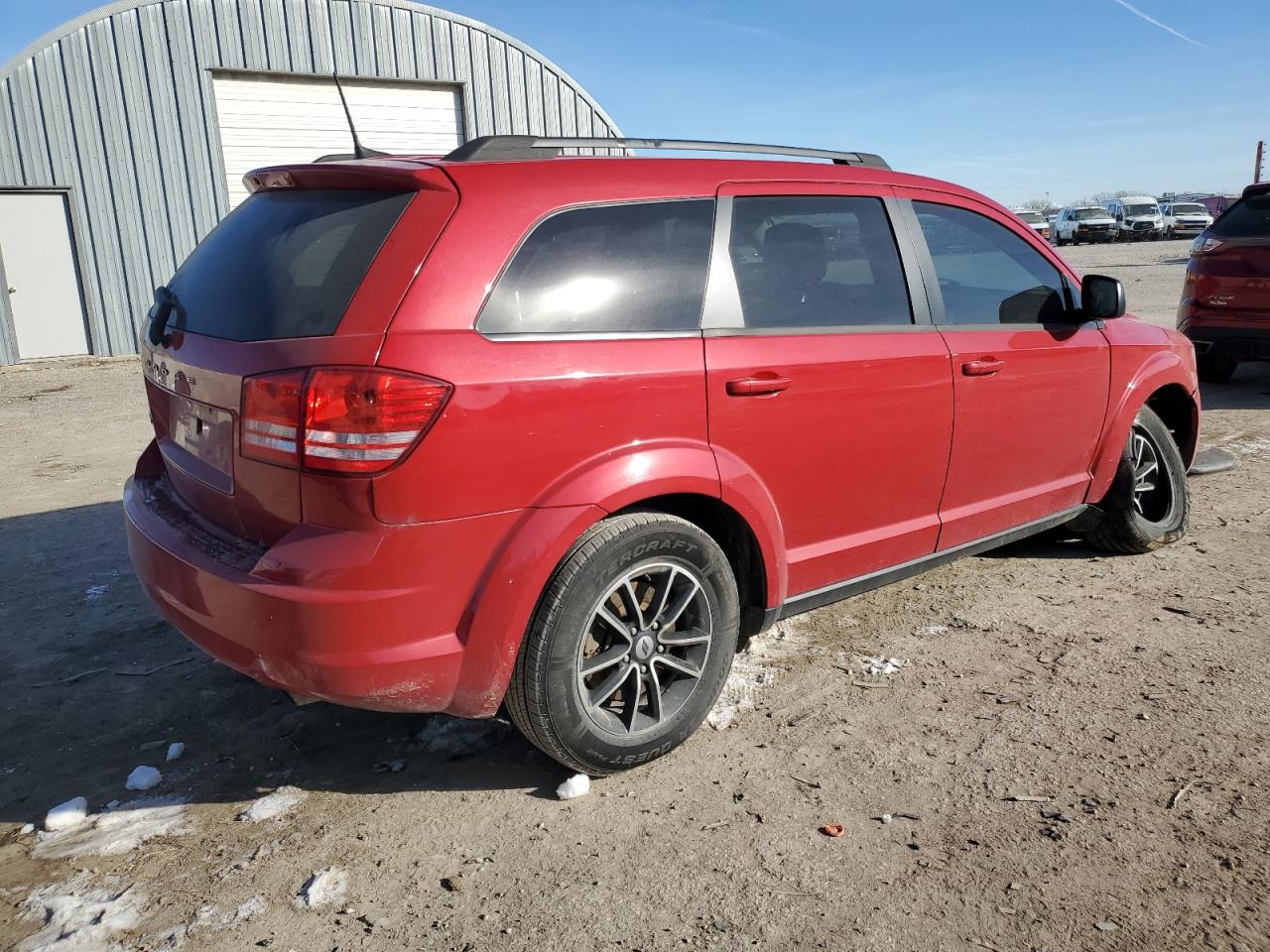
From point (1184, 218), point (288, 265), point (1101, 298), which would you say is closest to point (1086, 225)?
point (1184, 218)

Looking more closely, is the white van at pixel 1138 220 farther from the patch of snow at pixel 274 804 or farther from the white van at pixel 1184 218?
the patch of snow at pixel 274 804

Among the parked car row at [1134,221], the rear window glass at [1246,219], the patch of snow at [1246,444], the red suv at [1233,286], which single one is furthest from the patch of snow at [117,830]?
the parked car row at [1134,221]

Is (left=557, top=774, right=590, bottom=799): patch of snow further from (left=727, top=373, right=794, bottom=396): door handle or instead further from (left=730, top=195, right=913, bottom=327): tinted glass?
(left=730, top=195, right=913, bottom=327): tinted glass

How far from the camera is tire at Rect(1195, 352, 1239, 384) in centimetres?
920

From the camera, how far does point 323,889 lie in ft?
8.18

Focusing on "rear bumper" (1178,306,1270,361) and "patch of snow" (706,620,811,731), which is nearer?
"patch of snow" (706,620,811,731)

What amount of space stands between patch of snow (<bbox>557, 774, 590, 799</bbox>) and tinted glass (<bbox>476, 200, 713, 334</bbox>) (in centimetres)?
133

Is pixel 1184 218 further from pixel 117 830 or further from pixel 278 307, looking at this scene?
pixel 117 830

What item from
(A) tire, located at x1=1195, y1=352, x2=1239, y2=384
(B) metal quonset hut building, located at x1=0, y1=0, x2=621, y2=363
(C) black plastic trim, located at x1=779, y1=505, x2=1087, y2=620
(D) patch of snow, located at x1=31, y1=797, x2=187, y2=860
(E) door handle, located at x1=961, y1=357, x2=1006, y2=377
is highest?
(B) metal quonset hut building, located at x1=0, y1=0, x2=621, y2=363

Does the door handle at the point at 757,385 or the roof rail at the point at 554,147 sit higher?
the roof rail at the point at 554,147

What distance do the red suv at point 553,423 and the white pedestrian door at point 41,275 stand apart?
492 inches

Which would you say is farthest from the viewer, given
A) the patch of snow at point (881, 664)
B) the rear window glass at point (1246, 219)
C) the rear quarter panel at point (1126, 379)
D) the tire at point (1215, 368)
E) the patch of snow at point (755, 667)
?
the tire at point (1215, 368)

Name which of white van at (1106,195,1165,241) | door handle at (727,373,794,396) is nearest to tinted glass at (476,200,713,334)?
door handle at (727,373,794,396)

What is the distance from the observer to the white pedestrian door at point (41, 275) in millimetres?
13445
